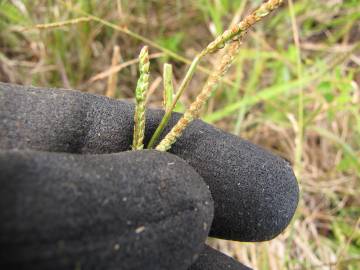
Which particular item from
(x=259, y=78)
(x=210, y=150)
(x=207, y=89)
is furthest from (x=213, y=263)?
(x=259, y=78)

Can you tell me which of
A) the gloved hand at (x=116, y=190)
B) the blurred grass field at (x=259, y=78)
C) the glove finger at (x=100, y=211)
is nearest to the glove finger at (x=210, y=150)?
the gloved hand at (x=116, y=190)

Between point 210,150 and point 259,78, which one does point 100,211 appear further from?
point 259,78

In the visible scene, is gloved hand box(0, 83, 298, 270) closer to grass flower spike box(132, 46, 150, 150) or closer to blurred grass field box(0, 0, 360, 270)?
grass flower spike box(132, 46, 150, 150)

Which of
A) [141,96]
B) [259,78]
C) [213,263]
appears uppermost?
[141,96]

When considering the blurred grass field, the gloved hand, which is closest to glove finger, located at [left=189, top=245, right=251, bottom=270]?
the gloved hand

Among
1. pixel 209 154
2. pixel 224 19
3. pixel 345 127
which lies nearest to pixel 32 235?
pixel 209 154

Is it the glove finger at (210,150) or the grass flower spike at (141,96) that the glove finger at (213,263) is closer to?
the glove finger at (210,150)
